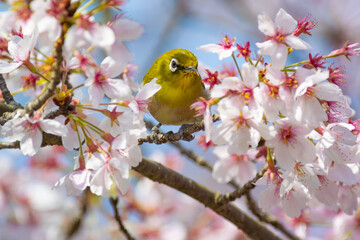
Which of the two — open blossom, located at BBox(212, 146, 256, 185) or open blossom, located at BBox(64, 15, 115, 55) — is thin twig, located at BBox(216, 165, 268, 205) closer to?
open blossom, located at BBox(212, 146, 256, 185)

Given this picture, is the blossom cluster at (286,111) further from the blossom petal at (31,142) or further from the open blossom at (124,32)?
the blossom petal at (31,142)

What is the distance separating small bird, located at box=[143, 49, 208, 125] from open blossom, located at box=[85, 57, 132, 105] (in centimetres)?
114

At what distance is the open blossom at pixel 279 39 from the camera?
6.02 ft

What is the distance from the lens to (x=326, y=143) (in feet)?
6.45

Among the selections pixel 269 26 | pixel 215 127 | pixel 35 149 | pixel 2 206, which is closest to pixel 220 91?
pixel 215 127

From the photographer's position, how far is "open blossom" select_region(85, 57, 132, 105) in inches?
73.1

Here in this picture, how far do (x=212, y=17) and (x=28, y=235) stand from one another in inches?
139

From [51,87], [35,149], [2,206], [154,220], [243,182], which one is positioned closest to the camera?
[51,87]

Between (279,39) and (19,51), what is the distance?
1.05 metres

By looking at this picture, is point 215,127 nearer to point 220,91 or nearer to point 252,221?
point 220,91

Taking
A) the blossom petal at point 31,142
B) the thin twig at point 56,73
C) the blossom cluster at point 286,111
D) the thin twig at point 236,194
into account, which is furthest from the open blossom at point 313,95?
the blossom petal at point 31,142

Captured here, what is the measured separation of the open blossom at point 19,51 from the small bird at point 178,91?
115cm

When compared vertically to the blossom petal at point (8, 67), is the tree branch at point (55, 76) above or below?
above

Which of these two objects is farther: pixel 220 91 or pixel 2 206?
pixel 2 206
